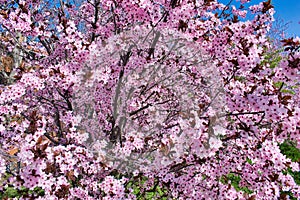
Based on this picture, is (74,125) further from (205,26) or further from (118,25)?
(205,26)

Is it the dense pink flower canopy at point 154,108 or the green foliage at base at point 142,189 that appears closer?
the dense pink flower canopy at point 154,108

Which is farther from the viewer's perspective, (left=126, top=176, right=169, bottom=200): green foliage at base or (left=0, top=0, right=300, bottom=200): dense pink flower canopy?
(left=126, top=176, right=169, bottom=200): green foliage at base

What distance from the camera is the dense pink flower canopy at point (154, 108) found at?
11.2 feet

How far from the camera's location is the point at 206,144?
3424 millimetres

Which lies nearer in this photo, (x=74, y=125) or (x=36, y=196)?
(x=36, y=196)

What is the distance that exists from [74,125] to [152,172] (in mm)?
1410

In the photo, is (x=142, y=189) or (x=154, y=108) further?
(x=154, y=108)

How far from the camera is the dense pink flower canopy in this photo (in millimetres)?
3408

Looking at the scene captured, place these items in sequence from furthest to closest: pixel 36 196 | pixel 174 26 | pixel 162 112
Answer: pixel 162 112 < pixel 174 26 < pixel 36 196

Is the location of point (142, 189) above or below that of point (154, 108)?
below

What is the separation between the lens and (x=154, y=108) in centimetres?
550

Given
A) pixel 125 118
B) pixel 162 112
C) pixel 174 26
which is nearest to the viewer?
pixel 174 26

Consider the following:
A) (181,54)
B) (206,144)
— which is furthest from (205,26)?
(206,144)

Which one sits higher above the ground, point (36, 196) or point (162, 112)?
point (162, 112)
